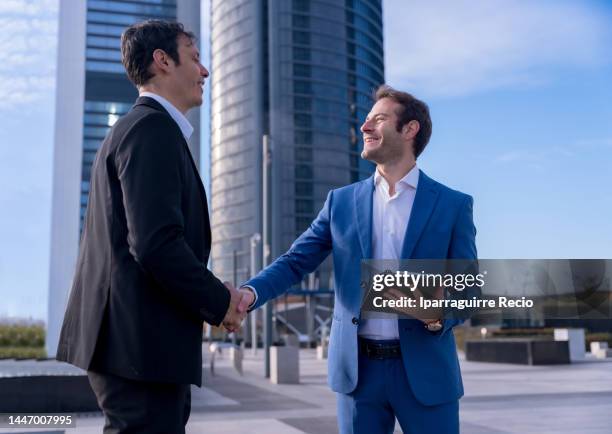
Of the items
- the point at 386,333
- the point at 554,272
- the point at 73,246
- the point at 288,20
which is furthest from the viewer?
the point at 288,20

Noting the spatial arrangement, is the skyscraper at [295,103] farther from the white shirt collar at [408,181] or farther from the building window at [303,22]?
the white shirt collar at [408,181]

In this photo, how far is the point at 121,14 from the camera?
64562 millimetres

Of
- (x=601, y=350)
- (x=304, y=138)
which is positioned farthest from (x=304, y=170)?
(x=601, y=350)

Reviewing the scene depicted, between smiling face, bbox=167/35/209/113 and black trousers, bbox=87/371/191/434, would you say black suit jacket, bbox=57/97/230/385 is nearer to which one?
black trousers, bbox=87/371/191/434

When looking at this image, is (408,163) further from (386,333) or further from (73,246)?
(73,246)

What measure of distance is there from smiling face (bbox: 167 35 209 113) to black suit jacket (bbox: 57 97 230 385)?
266 millimetres

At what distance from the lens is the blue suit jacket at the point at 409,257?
9.37 feet

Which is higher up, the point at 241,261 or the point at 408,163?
the point at 241,261

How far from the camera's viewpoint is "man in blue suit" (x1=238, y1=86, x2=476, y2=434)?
9.32ft

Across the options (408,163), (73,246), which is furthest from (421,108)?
(73,246)

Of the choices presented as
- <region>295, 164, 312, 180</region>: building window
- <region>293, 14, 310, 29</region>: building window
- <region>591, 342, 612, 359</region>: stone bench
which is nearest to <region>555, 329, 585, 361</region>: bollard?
<region>591, 342, 612, 359</region>: stone bench

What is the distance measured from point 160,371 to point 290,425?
23.3ft

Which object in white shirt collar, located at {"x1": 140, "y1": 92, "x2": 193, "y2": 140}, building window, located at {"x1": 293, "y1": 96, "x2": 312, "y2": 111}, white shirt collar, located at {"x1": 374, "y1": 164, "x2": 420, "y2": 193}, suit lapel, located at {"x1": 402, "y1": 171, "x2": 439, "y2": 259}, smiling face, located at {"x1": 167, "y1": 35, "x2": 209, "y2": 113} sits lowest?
suit lapel, located at {"x1": 402, "y1": 171, "x2": 439, "y2": 259}

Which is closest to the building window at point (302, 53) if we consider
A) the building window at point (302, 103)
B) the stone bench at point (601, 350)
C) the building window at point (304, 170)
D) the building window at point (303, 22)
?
the building window at point (303, 22)
